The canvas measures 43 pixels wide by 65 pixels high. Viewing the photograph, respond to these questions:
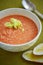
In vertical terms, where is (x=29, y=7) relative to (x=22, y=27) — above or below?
above

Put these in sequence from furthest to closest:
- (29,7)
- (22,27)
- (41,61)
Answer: (29,7) → (22,27) → (41,61)

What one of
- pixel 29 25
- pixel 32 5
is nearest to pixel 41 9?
pixel 32 5

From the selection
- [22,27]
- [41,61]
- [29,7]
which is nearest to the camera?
[41,61]

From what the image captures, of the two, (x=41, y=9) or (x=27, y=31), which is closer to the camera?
(x=27, y=31)

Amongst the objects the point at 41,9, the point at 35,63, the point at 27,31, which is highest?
the point at 41,9

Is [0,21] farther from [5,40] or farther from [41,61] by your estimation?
[41,61]

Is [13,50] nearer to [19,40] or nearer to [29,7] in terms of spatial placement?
[19,40]

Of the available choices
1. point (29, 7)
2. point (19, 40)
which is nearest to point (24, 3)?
point (29, 7)

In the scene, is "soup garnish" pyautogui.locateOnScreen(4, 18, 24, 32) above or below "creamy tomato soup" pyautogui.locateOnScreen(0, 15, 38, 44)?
above

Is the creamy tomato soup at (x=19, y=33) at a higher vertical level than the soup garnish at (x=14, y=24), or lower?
lower
